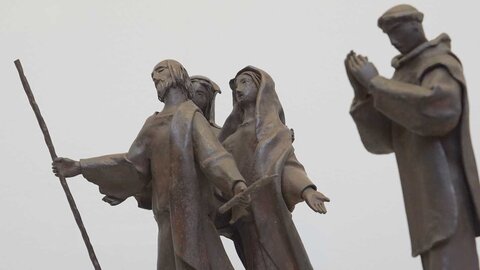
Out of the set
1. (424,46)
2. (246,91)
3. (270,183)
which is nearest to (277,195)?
(270,183)

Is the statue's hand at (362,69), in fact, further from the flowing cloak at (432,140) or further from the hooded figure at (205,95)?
the hooded figure at (205,95)

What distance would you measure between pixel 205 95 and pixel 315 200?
1.02 metres

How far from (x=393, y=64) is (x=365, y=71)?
0.57 feet

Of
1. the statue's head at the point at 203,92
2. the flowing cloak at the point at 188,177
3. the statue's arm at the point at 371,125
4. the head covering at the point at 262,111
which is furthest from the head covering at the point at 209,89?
the statue's arm at the point at 371,125

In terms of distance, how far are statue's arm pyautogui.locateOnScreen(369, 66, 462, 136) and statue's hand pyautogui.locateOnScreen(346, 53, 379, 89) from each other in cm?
7

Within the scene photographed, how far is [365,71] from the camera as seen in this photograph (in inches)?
131

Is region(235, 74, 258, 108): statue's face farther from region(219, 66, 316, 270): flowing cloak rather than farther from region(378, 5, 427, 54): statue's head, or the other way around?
region(378, 5, 427, 54): statue's head

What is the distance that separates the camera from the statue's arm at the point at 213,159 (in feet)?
12.9

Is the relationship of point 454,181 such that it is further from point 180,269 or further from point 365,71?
point 180,269

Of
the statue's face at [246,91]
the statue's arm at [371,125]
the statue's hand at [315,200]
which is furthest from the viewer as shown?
the statue's face at [246,91]

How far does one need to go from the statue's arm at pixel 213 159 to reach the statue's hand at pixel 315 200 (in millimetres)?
278

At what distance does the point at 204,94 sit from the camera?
4730 millimetres

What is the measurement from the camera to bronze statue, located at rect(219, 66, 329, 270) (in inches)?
161

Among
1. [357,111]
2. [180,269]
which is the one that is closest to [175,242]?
[180,269]
